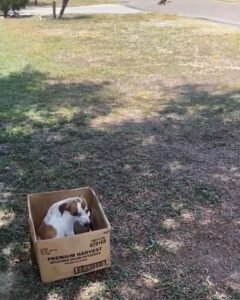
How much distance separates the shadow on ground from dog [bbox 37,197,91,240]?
0.26 m

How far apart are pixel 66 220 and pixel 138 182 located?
1.24 m

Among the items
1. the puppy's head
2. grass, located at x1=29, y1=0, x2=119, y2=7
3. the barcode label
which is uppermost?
grass, located at x1=29, y1=0, x2=119, y2=7

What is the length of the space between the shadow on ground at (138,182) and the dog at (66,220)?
265mm

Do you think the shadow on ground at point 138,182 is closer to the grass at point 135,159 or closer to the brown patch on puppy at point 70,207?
the grass at point 135,159

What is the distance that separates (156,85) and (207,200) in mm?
3744

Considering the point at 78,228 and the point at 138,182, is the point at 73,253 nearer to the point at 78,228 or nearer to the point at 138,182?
the point at 78,228

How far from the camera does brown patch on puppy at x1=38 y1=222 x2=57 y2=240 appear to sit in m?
2.62

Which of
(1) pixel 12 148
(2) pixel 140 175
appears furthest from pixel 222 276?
(1) pixel 12 148

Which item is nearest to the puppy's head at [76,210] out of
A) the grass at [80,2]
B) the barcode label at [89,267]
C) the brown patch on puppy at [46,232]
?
the brown patch on puppy at [46,232]

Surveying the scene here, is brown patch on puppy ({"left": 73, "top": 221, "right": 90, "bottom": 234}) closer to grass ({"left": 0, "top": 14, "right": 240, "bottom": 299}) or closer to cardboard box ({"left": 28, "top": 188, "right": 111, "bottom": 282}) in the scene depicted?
cardboard box ({"left": 28, "top": 188, "right": 111, "bottom": 282})

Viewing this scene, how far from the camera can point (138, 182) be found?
3.79 metres

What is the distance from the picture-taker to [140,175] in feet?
12.9

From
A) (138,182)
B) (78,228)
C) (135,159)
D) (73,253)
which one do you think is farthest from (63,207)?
(135,159)

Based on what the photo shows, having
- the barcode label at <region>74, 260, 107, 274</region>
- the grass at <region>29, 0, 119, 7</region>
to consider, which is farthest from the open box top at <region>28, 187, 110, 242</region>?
the grass at <region>29, 0, 119, 7</region>
